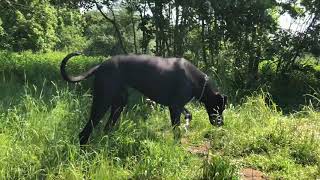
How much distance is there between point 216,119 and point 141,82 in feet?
4.83

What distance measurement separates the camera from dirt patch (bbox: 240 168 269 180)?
5786 millimetres

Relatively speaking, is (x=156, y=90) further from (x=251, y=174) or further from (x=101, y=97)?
(x=251, y=174)

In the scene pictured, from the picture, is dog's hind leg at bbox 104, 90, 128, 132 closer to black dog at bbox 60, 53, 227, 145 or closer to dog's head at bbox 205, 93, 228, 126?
black dog at bbox 60, 53, 227, 145

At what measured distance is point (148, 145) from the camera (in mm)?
5918

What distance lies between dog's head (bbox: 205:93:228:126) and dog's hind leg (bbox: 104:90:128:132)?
1.44 meters

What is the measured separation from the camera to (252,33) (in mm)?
12344

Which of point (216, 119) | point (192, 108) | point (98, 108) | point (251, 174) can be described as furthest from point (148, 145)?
point (192, 108)

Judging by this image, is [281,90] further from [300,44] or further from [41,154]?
[41,154]

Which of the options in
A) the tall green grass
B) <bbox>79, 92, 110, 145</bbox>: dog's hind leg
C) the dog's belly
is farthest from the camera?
the dog's belly

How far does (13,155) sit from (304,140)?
144 inches

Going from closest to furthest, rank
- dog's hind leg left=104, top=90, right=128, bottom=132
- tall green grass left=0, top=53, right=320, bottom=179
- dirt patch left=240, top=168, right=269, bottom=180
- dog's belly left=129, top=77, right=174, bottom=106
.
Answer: tall green grass left=0, top=53, right=320, bottom=179, dirt patch left=240, top=168, right=269, bottom=180, dog's hind leg left=104, top=90, right=128, bottom=132, dog's belly left=129, top=77, right=174, bottom=106

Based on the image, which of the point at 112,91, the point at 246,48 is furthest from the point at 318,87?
the point at 112,91

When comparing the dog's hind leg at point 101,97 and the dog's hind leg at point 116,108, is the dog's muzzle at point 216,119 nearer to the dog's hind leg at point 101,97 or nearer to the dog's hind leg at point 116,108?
the dog's hind leg at point 116,108

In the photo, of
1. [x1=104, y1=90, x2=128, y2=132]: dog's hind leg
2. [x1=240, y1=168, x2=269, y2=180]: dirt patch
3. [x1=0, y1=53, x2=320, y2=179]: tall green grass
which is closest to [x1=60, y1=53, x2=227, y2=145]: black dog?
[x1=104, y1=90, x2=128, y2=132]: dog's hind leg
